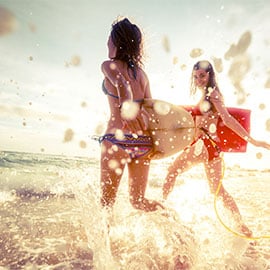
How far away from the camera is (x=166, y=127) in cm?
258

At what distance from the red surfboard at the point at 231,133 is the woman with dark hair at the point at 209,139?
10 cm

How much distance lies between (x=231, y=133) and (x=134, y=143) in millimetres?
1794

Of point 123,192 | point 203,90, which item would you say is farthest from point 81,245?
point 123,192

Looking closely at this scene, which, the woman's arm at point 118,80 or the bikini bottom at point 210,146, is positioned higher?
the woman's arm at point 118,80

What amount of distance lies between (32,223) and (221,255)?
266cm

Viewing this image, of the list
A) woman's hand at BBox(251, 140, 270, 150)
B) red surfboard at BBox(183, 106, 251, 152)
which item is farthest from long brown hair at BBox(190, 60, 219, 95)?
woman's hand at BBox(251, 140, 270, 150)

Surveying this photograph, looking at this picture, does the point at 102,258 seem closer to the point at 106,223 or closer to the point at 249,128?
the point at 106,223

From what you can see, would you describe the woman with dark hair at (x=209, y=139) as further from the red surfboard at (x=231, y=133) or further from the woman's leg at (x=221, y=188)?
the red surfboard at (x=231, y=133)

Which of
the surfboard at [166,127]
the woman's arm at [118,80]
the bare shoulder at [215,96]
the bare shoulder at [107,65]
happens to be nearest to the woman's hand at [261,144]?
the bare shoulder at [215,96]

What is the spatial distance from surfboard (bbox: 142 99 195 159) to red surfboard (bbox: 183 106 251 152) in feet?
2.63

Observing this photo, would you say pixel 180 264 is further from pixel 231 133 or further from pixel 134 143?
pixel 231 133

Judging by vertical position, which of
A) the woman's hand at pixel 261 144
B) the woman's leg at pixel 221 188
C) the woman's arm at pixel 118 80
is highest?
the woman's arm at pixel 118 80

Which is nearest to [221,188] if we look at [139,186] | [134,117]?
[139,186]

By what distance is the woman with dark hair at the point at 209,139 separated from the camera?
3.32m
